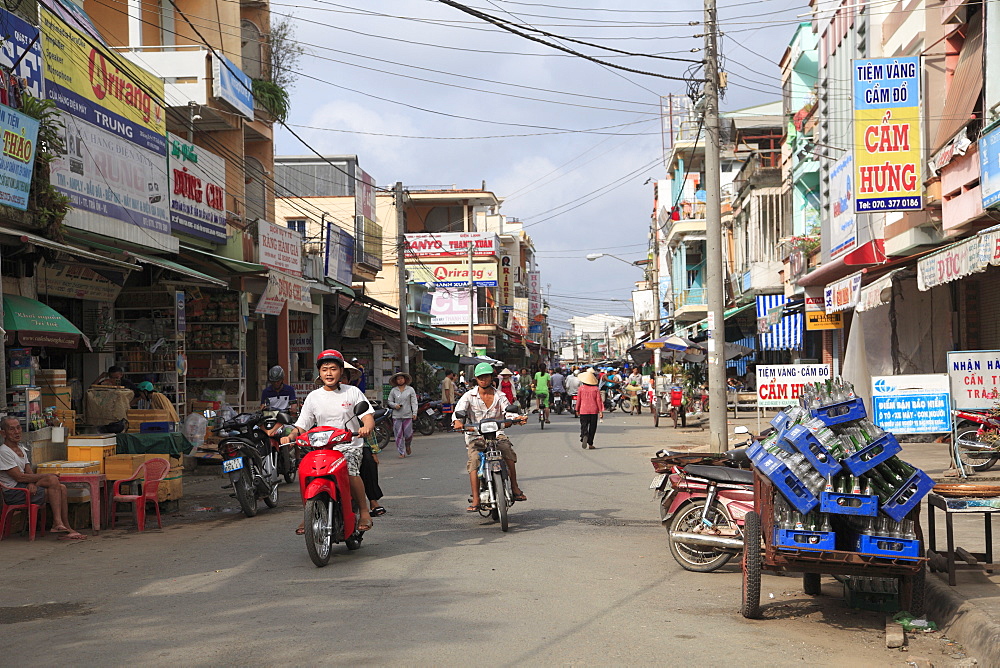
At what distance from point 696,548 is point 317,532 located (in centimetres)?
318

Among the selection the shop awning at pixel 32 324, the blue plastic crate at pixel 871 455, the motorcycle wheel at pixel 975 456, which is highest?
the shop awning at pixel 32 324

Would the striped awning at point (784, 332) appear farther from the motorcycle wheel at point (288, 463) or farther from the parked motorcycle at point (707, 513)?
the parked motorcycle at point (707, 513)

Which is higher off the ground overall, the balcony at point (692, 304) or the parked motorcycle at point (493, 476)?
the balcony at point (692, 304)

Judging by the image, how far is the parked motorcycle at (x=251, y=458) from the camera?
11.8 meters

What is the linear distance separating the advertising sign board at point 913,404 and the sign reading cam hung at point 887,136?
4.07m

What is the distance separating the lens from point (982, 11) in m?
15.0

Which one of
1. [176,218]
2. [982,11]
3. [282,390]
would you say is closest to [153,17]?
[176,218]

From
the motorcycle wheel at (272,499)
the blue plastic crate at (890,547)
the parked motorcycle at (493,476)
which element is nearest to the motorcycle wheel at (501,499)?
the parked motorcycle at (493,476)

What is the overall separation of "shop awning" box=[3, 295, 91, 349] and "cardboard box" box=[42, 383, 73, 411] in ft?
2.56

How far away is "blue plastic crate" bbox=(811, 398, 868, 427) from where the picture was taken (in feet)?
21.7

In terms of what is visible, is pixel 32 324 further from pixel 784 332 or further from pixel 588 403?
pixel 784 332

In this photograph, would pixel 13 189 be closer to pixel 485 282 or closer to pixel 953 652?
pixel 953 652

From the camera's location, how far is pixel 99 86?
52.0 ft

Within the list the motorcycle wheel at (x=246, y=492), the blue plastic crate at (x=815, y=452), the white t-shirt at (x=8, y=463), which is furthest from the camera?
the motorcycle wheel at (x=246, y=492)
